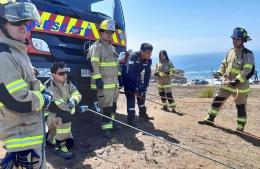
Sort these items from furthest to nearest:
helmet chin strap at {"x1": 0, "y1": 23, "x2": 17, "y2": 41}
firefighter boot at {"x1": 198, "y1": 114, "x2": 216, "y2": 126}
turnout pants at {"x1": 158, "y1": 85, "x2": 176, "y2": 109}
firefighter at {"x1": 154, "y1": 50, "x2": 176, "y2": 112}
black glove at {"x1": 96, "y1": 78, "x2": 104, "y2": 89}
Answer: firefighter at {"x1": 154, "y1": 50, "x2": 176, "y2": 112} → turnout pants at {"x1": 158, "y1": 85, "x2": 176, "y2": 109} → firefighter boot at {"x1": 198, "y1": 114, "x2": 216, "y2": 126} → black glove at {"x1": 96, "y1": 78, "x2": 104, "y2": 89} → helmet chin strap at {"x1": 0, "y1": 23, "x2": 17, "y2": 41}

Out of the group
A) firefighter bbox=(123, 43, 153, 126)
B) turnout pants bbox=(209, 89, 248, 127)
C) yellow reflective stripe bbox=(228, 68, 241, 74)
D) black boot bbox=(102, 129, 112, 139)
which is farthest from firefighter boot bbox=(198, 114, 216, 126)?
black boot bbox=(102, 129, 112, 139)

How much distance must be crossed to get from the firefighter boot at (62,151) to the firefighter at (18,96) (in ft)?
6.89

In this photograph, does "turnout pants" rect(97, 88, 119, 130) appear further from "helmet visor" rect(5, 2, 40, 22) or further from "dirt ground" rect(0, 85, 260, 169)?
"helmet visor" rect(5, 2, 40, 22)

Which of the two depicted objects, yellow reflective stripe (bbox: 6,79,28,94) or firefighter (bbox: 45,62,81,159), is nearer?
yellow reflective stripe (bbox: 6,79,28,94)

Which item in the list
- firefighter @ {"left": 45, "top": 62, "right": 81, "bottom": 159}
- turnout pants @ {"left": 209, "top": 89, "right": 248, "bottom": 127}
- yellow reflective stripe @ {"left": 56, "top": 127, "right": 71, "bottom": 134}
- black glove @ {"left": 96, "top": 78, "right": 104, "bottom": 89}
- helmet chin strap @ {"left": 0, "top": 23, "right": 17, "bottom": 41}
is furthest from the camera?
turnout pants @ {"left": 209, "top": 89, "right": 248, "bottom": 127}

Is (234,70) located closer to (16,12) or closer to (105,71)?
(105,71)

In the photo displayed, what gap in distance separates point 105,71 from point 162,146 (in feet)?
5.47

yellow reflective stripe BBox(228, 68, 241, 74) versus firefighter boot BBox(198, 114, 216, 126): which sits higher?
yellow reflective stripe BBox(228, 68, 241, 74)

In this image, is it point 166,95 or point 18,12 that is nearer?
point 18,12

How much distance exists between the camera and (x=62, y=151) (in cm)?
544

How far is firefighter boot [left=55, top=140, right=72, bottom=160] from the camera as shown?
5379mm

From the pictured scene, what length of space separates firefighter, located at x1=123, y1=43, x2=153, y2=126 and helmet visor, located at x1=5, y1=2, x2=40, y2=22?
4491 millimetres

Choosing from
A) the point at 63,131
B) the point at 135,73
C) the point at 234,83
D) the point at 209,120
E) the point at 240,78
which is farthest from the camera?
the point at 209,120

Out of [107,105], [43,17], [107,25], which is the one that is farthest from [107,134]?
[43,17]
